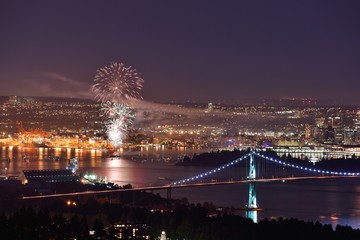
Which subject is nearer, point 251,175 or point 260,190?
point 251,175

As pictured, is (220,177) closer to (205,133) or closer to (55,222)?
(55,222)

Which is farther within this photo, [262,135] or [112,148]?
[262,135]

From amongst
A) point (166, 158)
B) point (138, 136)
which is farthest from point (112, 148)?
point (166, 158)

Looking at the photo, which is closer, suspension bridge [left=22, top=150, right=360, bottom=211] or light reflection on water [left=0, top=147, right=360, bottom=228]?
light reflection on water [left=0, top=147, right=360, bottom=228]

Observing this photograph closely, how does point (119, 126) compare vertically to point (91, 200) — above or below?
above

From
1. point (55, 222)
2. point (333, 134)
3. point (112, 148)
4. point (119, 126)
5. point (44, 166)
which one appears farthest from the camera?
point (333, 134)

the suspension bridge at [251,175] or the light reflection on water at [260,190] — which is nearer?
the light reflection on water at [260,190]

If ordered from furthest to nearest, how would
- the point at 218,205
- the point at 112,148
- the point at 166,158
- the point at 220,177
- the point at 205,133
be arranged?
1. the point at 205,133
2. the point at 112,148
3. the point at 166,158
4. the point at 220,177
5. the point at 218,205

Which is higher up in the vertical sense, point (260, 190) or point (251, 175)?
point (251, 175)
